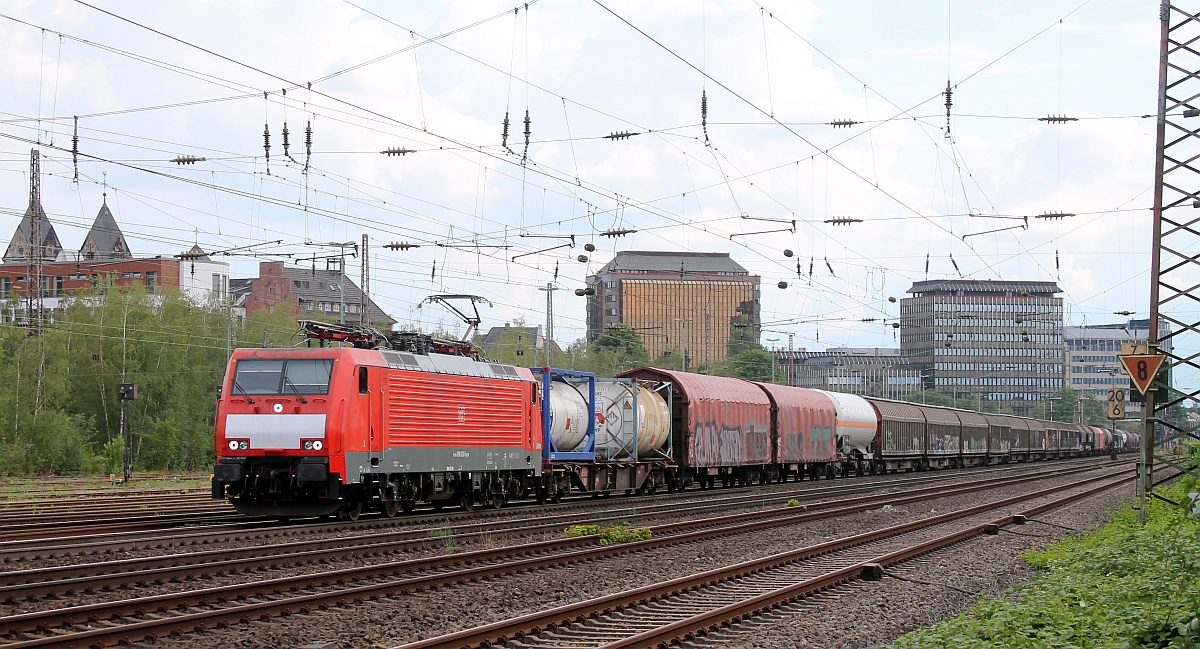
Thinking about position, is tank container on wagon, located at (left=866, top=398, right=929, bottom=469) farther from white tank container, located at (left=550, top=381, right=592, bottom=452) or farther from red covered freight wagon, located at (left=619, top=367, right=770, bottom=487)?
white tank container, located at (left=550, top=381, right=592, bottom=452)

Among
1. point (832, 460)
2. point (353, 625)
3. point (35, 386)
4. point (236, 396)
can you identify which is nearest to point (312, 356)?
point (236, 396)

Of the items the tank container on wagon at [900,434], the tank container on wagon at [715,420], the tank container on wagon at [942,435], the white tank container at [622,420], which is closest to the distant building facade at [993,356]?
the tank container on wagon at [942,435]

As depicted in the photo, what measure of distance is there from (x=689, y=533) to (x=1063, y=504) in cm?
1648

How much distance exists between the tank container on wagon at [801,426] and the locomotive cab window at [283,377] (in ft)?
79.7

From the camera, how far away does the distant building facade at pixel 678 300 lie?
164 metres

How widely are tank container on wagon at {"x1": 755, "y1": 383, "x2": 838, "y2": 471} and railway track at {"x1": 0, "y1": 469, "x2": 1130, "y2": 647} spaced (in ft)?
77.0

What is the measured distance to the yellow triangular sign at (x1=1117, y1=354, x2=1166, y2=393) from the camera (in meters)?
18.5

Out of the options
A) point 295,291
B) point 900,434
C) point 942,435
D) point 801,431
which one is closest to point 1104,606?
point 801,431

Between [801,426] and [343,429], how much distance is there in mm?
27241

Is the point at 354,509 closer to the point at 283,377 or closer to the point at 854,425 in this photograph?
the point at 283,377

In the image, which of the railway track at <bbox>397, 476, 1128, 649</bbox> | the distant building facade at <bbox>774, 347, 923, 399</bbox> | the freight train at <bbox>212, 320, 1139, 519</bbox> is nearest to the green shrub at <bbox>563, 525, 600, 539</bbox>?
the railway track at <bbox>397, 476, 1128, 649</bbox>

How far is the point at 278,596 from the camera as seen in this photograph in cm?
1307

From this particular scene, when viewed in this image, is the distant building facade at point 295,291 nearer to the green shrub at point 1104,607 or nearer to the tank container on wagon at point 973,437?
the tank container on wagon at point 973,437

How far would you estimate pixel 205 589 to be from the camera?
12781 mm
